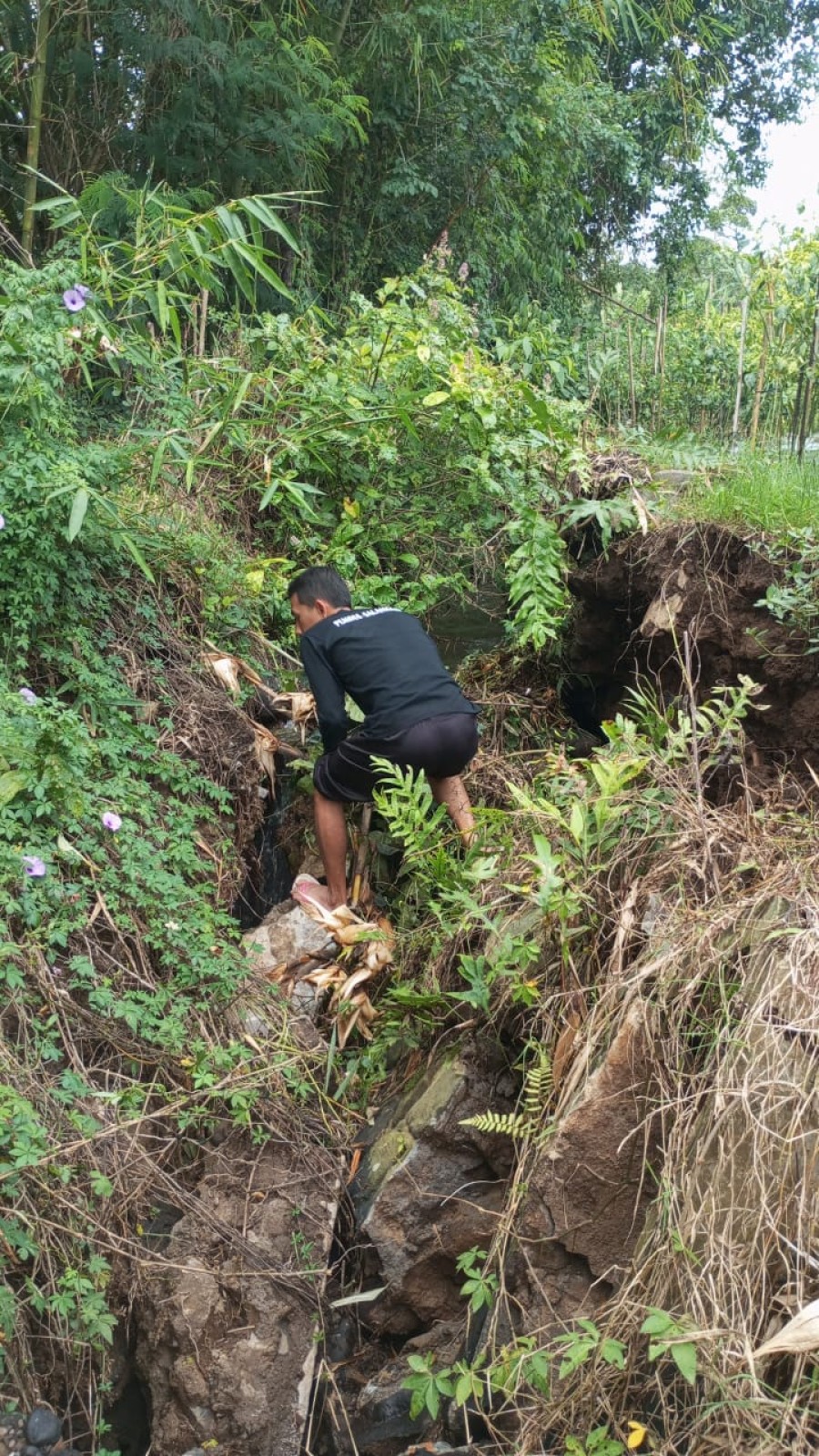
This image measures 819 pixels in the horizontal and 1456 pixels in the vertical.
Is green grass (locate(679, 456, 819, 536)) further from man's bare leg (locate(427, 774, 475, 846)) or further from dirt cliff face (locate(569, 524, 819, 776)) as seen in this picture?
man's bare leg (locate(427, 774, 475, 846))

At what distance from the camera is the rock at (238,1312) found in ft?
10.5

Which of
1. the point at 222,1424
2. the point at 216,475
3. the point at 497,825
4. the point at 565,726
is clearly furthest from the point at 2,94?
the point at 222,1424

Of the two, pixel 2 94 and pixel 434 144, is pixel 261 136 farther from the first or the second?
pixel 434 144

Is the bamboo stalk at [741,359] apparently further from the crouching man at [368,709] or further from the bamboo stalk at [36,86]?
the bamboo stalk at [36,86]

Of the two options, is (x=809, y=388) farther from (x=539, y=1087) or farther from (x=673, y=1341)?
(x=673, y=1341)

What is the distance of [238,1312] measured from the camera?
11.0 ft

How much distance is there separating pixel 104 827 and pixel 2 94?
5222mm

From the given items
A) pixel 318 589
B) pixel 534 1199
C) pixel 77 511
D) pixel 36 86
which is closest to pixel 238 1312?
pixel 534 1199

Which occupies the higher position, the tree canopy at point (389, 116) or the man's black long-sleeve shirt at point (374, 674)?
the tree canopy at point (389, 116)

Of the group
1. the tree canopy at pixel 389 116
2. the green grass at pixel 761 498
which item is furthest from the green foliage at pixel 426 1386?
the tree canopy at pixel 389 116

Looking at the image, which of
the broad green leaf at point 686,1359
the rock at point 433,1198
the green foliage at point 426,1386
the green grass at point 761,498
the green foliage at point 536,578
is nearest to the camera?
the broad green leaf at point 686,1359

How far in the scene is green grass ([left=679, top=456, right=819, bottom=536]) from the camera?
197 inches

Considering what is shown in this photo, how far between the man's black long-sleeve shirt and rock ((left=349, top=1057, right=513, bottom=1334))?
1450 mm

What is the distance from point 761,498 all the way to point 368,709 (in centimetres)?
195
